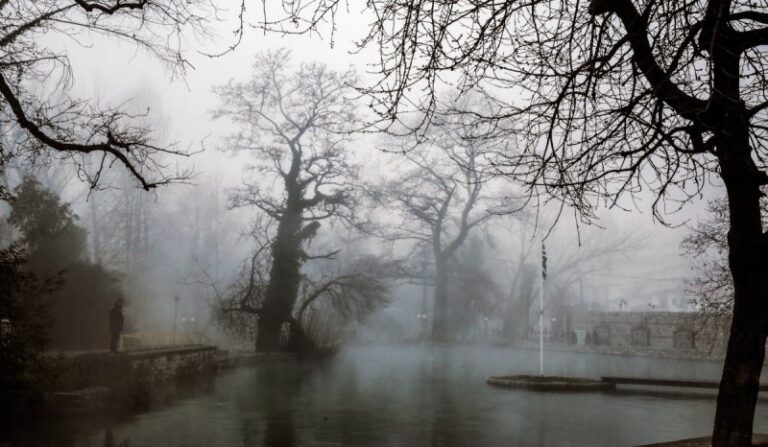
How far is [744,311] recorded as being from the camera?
27.6ft

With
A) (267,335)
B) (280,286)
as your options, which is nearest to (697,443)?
(280,286)

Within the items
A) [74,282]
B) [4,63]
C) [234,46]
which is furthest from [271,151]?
[234,46]

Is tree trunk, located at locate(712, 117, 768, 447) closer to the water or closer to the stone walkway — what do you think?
the stone walkway

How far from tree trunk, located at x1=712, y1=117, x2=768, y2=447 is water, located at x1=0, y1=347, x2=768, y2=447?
4.20 metres

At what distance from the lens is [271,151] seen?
34.3 m

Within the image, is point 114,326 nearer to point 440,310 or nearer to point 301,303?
point 301,303

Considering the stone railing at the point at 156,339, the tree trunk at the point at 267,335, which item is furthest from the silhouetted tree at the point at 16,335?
the tree trunk at the point at 267,335

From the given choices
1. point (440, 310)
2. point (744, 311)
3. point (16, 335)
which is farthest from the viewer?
point (440, 310)

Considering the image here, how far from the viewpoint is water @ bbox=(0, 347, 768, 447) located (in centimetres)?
1203

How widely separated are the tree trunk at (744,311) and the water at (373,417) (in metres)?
4.20

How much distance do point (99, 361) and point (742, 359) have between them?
47.4ft

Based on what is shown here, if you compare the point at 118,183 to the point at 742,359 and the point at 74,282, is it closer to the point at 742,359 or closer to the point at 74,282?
the point at 74,282

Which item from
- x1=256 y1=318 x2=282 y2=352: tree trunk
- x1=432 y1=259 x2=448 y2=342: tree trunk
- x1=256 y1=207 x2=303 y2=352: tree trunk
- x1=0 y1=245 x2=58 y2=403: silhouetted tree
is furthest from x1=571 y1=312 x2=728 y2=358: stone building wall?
x1=0 y1=245 x2=58 y2=403: silhouetted tree

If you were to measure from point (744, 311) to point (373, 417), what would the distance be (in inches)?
338
